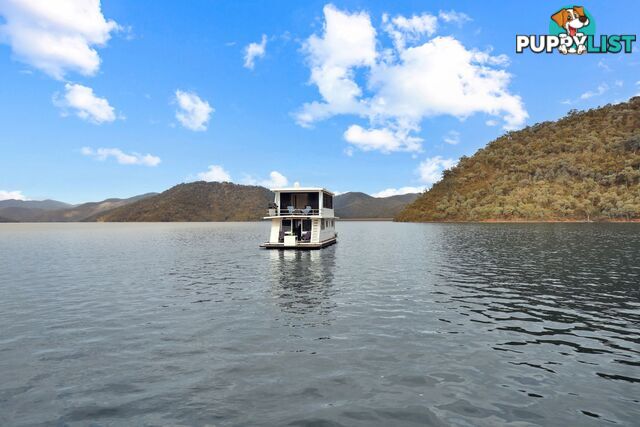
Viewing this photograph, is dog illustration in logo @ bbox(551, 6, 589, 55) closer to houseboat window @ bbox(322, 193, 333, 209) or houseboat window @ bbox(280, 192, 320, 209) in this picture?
houseboat window @ bbox(322, 193, 333, 209)

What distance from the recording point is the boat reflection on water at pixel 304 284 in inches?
745

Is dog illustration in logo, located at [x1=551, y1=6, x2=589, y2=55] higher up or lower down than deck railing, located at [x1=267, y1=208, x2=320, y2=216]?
higher up

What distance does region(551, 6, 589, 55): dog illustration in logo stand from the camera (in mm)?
80562

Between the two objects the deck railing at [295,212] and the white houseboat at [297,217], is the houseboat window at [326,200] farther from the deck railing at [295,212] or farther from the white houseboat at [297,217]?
the deck railing at [295,212]

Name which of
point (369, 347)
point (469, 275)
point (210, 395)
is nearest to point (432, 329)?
point (369, 347)

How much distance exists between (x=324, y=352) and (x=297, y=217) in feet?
118

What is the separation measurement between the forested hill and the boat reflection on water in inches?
5332

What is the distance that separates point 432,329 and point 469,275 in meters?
15.5

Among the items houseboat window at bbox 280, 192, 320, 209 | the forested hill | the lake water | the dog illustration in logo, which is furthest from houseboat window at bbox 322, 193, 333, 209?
the forested hill

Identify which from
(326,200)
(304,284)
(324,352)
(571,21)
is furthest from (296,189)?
(571,21)

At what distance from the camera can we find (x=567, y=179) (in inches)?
6245

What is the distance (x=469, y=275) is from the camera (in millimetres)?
29219

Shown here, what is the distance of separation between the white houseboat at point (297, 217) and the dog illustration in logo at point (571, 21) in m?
65.1

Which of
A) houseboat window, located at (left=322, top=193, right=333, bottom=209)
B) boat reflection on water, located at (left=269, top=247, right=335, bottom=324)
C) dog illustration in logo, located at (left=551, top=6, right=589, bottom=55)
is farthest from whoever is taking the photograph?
dog illustration in logo, located at (left=551, top=6, right=589, bottom=55)
